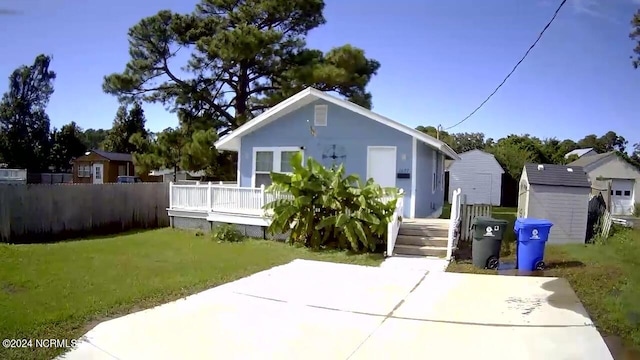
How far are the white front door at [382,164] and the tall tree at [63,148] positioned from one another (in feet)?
148

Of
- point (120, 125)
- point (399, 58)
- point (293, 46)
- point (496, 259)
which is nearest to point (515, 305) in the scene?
point (496, 259)

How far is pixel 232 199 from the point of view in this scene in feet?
40.1

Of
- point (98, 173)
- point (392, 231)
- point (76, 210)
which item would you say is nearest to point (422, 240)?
point (392, 231)

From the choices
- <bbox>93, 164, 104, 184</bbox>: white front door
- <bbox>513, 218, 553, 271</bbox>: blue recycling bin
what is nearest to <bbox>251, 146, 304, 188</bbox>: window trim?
<bbox>513, 218, 553, 271</bbox>: blue recycling bin

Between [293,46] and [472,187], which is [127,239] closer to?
[293,46]

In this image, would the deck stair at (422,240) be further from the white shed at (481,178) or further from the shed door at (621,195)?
the shed door at (621,195)

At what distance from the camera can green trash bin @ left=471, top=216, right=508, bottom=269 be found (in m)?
8.21

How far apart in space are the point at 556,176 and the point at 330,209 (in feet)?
22.9

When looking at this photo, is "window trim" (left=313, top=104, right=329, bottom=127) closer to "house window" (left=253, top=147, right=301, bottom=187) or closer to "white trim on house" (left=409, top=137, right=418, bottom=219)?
"house window" (left=253, top=147, right=301, bottom=187)

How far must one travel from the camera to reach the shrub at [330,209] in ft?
31.3

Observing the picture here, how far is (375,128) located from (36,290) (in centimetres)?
925

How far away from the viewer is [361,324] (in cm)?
505

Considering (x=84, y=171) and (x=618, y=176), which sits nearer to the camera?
(x=618, y=176)

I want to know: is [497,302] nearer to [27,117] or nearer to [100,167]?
[100,167]
